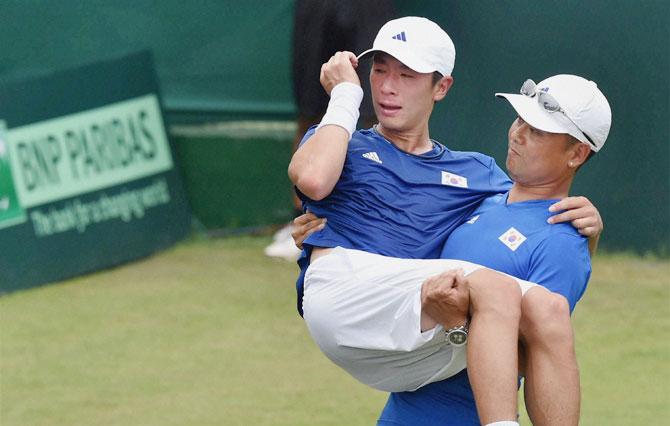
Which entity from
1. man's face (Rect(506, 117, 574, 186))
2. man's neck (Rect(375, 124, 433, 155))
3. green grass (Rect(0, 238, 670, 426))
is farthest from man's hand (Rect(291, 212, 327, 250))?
green grass (Rect(0, 238, 670, 426))

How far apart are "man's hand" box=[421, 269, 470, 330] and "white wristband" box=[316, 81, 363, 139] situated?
0.65 metres

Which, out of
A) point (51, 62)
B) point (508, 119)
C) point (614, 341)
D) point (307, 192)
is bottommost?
point (614, 341)

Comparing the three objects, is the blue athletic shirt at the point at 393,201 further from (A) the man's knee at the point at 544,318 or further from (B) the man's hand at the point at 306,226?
(A) the man's knee at the point at 544,318

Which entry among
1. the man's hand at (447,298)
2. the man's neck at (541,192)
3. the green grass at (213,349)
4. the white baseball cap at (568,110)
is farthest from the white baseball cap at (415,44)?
the green grass at (213,349)

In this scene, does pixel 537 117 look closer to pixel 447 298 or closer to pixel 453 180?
pixel 453 180

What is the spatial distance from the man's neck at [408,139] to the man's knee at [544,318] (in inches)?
36.2

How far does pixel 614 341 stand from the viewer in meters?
8.01

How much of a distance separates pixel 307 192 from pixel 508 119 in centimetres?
487

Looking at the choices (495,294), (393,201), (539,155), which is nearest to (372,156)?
(393,201)

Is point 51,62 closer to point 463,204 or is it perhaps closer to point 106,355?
point 106,355

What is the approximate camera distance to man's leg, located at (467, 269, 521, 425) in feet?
13.9

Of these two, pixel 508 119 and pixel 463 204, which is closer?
pixel 463 204

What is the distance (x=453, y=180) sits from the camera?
5.07m

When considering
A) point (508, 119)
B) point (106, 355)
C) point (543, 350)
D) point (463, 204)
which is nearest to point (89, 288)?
point (106, 355)
